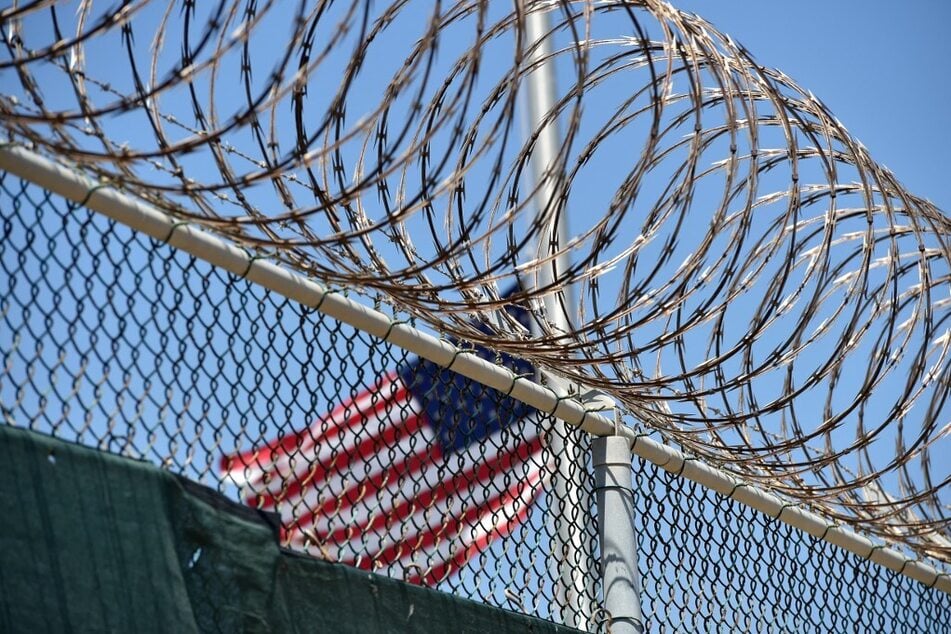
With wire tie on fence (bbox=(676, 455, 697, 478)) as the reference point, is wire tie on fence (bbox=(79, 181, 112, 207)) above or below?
below

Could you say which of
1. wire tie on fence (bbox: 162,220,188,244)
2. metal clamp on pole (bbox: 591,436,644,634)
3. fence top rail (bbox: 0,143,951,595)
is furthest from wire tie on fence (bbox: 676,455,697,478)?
wire tie on fence (bbox: 162,220,188,244)

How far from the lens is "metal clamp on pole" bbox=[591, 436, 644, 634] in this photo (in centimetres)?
462

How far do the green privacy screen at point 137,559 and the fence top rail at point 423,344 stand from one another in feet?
2.06

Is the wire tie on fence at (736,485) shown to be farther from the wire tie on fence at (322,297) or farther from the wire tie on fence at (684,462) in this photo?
the wire tie on fence at (322,297)

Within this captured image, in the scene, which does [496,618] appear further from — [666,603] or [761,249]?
[761,249]

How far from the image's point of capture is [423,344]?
4.35 m

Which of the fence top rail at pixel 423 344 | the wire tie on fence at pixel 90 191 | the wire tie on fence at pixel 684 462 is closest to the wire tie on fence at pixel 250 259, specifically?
the fence top rail at pixel 423 344

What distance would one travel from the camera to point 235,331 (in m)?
3.85

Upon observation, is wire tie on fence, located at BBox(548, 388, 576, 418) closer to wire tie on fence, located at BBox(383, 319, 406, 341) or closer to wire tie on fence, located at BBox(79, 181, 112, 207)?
wire tie on fence, located at BBox(383, 319, 406, 341)

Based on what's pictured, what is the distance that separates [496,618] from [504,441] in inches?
23.1

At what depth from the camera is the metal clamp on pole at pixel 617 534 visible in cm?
462

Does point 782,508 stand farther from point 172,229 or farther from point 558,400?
point 172,229

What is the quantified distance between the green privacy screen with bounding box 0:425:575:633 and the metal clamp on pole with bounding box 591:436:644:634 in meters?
1.06

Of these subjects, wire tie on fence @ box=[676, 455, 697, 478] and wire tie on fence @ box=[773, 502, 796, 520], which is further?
wire tie on fence @ box=[773, 502, 796, 520]
